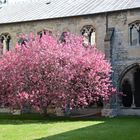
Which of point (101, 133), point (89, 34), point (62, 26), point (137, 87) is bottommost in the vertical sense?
point (101, 133)

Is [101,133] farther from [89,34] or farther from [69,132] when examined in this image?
[89,34]

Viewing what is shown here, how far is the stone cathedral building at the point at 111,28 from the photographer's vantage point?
29.5 m

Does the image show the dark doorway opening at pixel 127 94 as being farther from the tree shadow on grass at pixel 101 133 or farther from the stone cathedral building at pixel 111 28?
the tree shadow on grass at pixel 101 133

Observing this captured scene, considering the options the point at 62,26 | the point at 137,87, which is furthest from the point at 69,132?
the point at 62,26

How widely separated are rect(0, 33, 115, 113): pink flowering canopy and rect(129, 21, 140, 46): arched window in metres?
3.55

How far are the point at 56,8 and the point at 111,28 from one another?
6345 mm

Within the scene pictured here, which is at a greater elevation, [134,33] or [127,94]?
[134,33]

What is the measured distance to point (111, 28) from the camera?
30109 mm

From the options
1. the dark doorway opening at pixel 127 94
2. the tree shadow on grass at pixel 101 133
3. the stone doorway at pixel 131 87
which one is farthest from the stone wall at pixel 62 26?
the tree shadow on grass at pixel 101 133

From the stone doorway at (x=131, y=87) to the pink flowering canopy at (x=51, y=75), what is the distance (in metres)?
2.89

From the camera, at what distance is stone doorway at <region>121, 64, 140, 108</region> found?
29.6m

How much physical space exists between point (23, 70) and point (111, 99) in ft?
21.4

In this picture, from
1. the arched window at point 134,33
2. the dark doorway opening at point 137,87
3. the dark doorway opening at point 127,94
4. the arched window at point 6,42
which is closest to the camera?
the arched window at point 134,33

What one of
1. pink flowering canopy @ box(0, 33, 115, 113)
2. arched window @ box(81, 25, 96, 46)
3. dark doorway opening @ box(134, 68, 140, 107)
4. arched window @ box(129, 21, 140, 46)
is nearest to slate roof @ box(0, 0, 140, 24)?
arched window @ box(81, 25, 96, 46)
